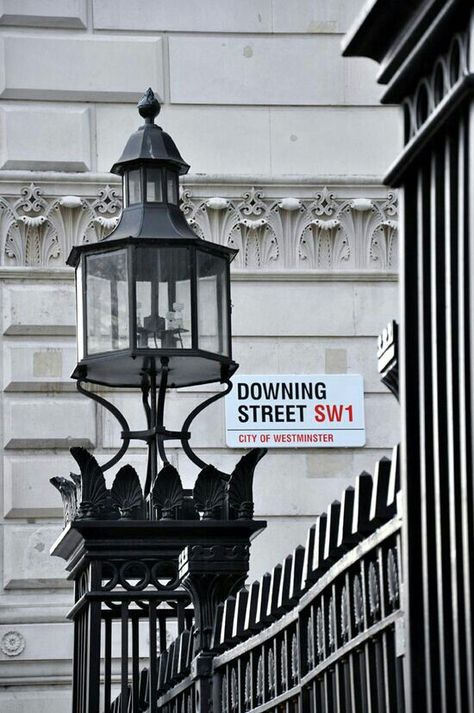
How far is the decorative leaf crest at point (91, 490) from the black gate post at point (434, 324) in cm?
309

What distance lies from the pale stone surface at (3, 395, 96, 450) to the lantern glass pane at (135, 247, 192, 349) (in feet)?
17.3

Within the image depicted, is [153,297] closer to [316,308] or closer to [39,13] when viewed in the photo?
[316,308]

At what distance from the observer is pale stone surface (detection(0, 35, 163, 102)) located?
40.4ft

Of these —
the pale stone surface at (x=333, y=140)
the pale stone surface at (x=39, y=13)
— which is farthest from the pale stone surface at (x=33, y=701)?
the pale stone surface at (x=39, y=13)

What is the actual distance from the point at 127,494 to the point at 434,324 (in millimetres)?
3319

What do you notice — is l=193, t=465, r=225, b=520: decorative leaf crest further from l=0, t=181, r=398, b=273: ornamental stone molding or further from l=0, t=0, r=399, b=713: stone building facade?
l=0, t=181, r=398, b=273: ornamental stone molding

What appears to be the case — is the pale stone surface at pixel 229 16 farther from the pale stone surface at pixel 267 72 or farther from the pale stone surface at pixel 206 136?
the pale stone surface at pixel 206 136

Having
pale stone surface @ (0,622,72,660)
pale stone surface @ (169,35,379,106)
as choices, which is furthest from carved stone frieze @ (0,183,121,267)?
pale stone surface @ (0,622,72,660)

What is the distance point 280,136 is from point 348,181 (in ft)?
1.86

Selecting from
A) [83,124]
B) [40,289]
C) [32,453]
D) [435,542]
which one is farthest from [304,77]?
[435,542]

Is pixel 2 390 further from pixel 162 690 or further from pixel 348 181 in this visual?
pixel 162 690

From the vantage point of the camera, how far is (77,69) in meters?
12.4

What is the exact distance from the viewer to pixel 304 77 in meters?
12.6

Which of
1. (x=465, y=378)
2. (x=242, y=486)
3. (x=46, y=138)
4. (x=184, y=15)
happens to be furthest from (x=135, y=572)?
(x=184, y=15)
